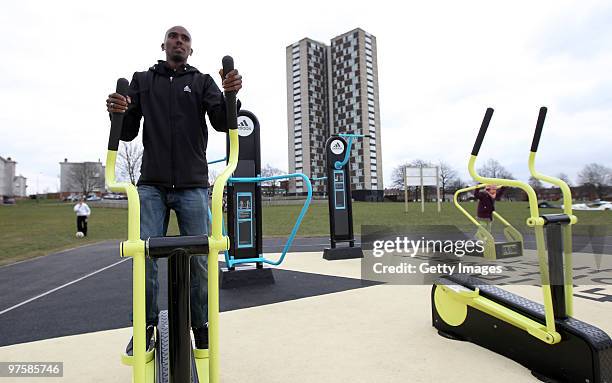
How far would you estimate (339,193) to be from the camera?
613 cm

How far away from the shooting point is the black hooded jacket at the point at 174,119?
186 centimetres

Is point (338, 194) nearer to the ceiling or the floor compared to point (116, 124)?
nearer to the floor

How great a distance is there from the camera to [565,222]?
189 cm

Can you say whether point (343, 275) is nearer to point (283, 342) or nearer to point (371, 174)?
point (283, 342)

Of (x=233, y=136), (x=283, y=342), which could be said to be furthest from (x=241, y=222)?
(x=233, y=136)

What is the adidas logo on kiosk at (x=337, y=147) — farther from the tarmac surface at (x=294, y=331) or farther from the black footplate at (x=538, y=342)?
the black footplate at (x=538, y=342)

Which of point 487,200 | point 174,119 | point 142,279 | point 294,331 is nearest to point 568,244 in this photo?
point 294,331

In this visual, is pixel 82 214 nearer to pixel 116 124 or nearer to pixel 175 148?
pixel 175 148

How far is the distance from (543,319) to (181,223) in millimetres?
1956

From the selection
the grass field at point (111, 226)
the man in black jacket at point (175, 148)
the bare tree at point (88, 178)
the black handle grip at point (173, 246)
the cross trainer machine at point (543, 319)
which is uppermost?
the bare tree at point (88, 178)

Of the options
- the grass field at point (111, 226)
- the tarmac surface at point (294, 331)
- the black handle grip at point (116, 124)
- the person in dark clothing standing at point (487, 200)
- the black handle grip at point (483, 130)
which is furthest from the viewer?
the grass field at point (111, 226)

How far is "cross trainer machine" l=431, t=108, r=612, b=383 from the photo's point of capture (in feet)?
5.48

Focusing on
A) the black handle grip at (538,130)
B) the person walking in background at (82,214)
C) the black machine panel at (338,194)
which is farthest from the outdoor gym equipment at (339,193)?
the person walking in background at (82,214)

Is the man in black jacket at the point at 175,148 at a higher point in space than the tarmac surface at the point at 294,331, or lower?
higher
